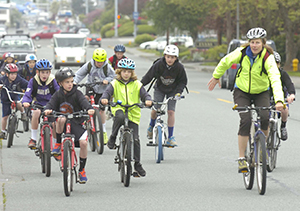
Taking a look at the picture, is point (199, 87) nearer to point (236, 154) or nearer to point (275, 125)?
point (236, 154)

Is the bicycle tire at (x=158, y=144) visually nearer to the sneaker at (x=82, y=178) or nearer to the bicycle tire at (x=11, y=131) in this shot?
the sneaker at (x=82, y=178)

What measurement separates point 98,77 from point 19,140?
2.29 metres

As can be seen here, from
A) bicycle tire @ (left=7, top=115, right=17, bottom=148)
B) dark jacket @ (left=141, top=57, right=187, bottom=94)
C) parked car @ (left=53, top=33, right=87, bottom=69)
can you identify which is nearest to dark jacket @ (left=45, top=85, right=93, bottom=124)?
dark jacket @ (left=141, top=57, right=187, bottom=94)

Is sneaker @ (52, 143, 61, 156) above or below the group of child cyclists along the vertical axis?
below

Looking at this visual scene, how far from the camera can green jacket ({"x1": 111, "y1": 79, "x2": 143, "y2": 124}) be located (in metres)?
9.12

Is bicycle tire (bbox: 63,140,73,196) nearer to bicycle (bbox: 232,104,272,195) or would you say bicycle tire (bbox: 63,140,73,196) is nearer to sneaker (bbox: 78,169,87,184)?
sneaker (bbox: 78,169,87,184)

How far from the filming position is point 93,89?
41.1ft

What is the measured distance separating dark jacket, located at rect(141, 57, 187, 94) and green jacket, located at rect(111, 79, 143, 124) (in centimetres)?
154

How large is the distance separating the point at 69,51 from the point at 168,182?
33990 mm

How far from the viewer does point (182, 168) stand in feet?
33.2

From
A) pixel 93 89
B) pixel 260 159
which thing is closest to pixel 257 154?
pixel 260 159

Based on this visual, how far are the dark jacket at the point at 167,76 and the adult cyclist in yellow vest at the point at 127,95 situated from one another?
1551 millimetres

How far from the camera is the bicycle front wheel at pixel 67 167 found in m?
7.94

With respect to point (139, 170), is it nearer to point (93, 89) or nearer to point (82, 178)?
point (82, 178)
